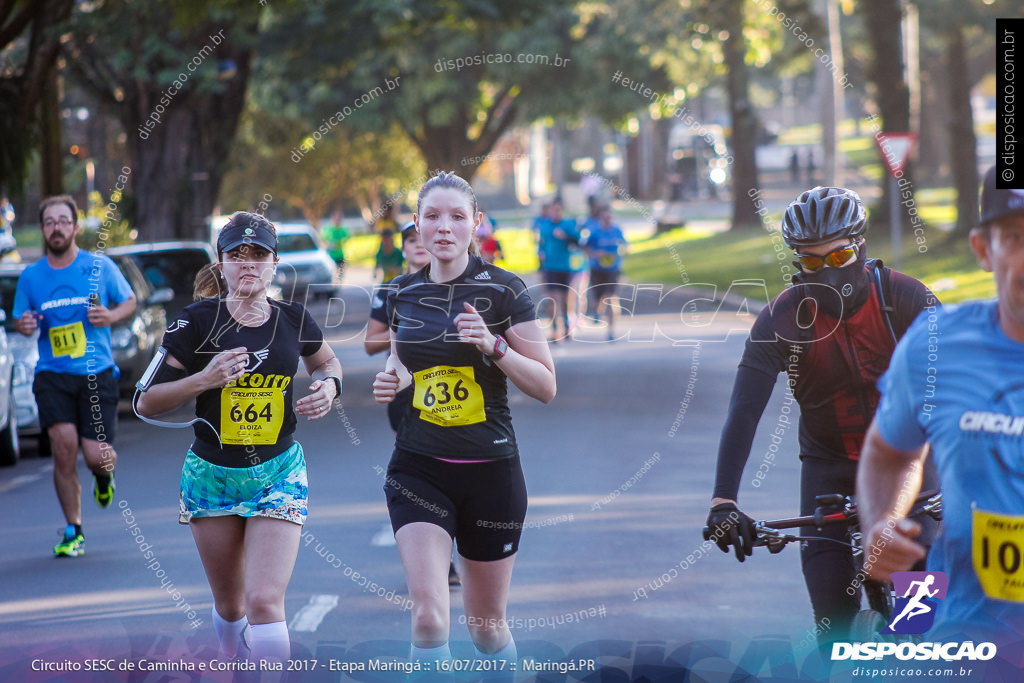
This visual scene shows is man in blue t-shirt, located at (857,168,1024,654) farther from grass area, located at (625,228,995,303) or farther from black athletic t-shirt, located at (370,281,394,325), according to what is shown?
grass area, located at (625,228,995,303)

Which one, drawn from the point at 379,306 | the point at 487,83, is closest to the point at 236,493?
the point at 379,306

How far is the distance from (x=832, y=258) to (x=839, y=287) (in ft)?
0.31

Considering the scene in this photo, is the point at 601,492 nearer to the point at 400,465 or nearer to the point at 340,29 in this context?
the point at 400,465

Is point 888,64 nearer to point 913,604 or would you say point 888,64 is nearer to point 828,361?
point 828,361

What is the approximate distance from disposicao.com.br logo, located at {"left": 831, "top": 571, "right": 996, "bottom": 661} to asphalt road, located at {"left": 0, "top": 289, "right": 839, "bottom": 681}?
3.41 feet

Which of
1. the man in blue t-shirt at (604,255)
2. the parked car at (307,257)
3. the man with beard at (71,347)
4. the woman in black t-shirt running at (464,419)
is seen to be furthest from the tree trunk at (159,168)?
the woman in black t-shirt running at (464,419)

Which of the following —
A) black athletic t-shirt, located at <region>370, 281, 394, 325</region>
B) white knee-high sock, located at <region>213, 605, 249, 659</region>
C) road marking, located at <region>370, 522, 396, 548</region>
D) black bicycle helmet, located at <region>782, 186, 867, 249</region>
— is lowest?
road marking, located at <region>370, 522, 396, 548</region>

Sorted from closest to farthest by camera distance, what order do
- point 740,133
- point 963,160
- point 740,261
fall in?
1. point 963,160
2. point 740,261
3. point 740,133

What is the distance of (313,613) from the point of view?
6695 millimetres

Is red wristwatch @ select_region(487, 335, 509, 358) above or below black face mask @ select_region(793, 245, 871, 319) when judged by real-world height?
below

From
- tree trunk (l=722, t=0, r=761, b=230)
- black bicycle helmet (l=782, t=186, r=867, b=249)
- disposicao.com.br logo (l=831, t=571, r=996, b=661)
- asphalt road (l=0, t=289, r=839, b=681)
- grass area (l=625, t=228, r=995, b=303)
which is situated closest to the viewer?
disposicao.com.br logo (l=831, t=571, r=996, b=661)

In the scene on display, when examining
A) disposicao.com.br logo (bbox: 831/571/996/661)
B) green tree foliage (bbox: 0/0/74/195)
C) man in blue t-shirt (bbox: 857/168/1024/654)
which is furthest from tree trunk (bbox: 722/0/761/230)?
man in blue t-shirt (bbox: 857/168/1024/654)

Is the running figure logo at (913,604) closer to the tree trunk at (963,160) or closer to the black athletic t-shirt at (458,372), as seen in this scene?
the black athletic t-shirt at (458,372)

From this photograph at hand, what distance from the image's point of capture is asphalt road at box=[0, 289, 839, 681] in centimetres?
592
